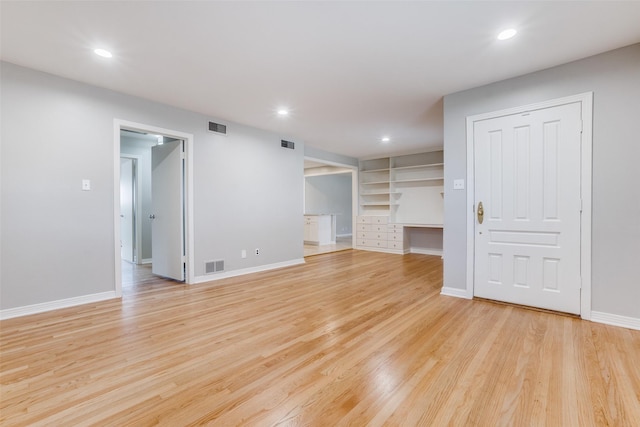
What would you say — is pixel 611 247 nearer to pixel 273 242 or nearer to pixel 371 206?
pixel 273 242

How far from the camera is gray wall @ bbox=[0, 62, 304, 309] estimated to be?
9.32 ft

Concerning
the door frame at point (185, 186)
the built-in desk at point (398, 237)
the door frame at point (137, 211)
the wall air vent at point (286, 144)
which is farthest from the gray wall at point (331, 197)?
the door frame at point (185, 186)

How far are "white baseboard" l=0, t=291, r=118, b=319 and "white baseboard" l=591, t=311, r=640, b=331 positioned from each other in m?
5.15

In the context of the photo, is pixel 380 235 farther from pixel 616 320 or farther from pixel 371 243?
pixel 616 320

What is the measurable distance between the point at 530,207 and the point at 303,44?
283 cm

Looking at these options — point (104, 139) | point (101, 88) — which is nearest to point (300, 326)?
point (104, 139)

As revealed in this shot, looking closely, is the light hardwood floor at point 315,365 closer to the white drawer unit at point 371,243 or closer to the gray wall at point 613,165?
the gray wall at point 613,165

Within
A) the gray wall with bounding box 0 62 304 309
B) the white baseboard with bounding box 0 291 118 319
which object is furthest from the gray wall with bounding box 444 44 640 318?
the white baseboard with bounding box 0 291 118 319

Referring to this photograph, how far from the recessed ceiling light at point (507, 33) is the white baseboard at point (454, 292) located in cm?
265

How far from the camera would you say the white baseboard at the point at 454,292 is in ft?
11.4

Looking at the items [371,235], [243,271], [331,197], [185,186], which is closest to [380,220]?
[371,235]

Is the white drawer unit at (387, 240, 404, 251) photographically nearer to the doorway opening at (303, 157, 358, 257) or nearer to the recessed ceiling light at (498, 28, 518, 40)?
the doorway opening at (303, 157, 358, 257)

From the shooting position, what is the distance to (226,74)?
3.09m

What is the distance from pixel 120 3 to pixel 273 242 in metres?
3.95
